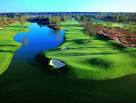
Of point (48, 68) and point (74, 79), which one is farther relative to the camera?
point (48, 68)

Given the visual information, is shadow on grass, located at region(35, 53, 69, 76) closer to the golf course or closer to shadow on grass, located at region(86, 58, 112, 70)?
the golf course

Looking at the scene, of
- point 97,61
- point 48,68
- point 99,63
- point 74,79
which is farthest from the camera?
point 97,61

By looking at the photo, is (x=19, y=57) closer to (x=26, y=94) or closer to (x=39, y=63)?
(x=39, y=63)

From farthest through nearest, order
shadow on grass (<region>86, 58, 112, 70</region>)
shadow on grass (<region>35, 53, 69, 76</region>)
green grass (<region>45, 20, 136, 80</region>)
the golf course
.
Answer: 1. shadow on grass (<region>86, 58, 112, 70</region>)
2. shadow on grass (<region>35, 53, 69, 76</region>)
3. green grass (<region>45, 20, 136, 80</region>)
4. the golf course

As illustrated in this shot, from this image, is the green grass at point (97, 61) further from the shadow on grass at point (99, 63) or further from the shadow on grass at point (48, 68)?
the shadow on grass at point (48, 68)

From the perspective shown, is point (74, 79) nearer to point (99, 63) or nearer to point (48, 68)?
point (48, 68)

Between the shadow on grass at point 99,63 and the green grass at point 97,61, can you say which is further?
the shadow on grass at point 99,63

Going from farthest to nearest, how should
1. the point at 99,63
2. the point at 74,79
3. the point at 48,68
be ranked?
the point at 99,63 → the point at 48,68 → the point at 74,79

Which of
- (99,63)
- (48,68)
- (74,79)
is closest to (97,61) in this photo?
(99,63)

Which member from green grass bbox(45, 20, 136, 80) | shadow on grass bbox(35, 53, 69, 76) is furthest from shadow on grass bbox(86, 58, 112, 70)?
shadow on grass bbox(35, 53, 69, 76)

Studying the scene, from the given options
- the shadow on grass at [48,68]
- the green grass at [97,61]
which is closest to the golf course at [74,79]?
the green grass at [97,61]

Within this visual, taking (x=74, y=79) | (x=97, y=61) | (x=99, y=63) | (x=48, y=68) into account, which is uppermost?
(x=97, y=61)
